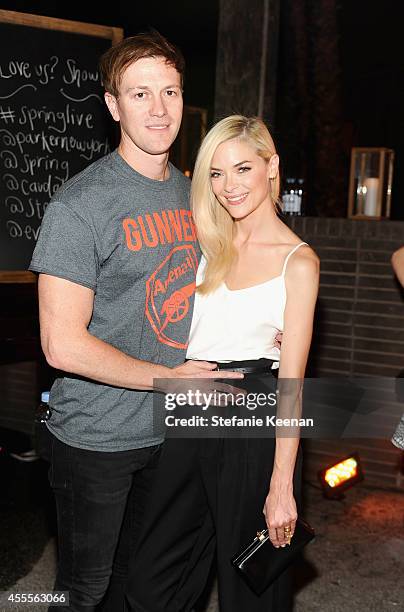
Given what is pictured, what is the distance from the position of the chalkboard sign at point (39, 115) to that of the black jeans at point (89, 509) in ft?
4.29

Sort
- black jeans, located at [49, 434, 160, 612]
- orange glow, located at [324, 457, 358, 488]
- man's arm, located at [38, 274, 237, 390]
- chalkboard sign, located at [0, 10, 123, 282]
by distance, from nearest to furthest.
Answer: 1. man's arm, located at [38, 274, 237, 390]
2. black jeans, located at [49, 434, 160, 612]
3. chalkboard sign, located at [0, 10, 123, 282]
4. orange glow, located at [324, 457, 358, 488]

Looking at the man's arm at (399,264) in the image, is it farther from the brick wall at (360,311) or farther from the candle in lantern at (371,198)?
the candle in lantern at (371,198)

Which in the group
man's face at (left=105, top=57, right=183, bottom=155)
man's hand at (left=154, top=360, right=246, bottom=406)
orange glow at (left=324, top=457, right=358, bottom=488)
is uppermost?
man's face at (left=105, top=57, right=183, bottom=155)

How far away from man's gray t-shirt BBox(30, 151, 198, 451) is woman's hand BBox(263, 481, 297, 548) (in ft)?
1.13

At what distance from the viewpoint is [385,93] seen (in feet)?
19.3

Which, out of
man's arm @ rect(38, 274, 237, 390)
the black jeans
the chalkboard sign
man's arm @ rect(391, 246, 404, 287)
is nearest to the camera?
man's arm @ rect(38, 274, 237, 390)

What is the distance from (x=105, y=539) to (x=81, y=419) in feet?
1.06

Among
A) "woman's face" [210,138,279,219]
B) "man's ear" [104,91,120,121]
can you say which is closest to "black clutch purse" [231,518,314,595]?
"woman's face" [210,138,279,219]

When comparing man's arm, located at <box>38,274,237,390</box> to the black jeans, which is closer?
man's arm, located at <box>38,274,237,390</box>

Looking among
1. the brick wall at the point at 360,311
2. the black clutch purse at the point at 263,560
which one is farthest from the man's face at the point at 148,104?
the brick wall at the point at 360,311

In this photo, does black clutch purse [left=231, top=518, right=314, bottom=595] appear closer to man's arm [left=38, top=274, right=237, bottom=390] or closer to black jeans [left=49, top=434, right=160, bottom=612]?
black jeans [left=49, top=434, right=160, bottom=612]

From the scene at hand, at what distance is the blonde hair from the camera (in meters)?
Answer: 2.15

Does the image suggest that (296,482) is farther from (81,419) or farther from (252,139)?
(252,139)

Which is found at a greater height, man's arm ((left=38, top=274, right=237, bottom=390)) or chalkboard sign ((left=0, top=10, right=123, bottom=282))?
chalkboard sign ((left=0, top=10, right=123, bottom=282))
